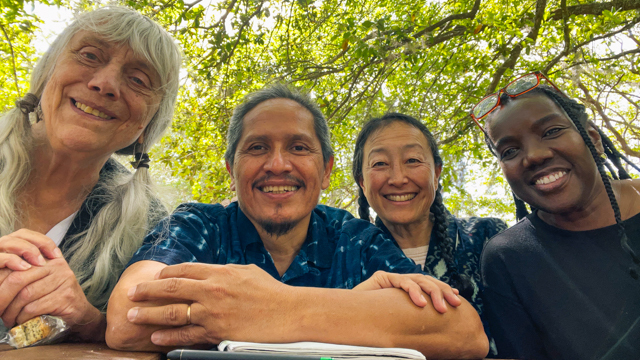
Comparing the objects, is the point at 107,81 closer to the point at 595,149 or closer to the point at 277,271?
the point at 277,271

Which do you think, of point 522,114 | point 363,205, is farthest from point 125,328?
point 522,114

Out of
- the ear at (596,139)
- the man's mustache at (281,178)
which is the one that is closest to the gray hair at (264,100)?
the man's mustache at (281,178)

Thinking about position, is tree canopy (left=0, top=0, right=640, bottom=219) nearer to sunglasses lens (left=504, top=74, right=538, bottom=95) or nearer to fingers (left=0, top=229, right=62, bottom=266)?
sunglasses lens (left=504, top=74, right=538, bottom=95)

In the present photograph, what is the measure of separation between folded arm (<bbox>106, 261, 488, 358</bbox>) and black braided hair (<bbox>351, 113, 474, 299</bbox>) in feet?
2.77

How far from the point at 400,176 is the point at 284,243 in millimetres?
854

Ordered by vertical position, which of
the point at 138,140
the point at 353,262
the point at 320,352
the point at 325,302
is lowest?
the point at 320,352

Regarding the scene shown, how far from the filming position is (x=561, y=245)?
1.88m

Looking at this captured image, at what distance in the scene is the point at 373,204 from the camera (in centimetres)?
246

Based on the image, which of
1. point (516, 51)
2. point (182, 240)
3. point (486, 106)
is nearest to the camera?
point (182, 240)

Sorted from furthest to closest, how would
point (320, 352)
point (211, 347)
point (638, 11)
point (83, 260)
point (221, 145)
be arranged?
point (221, 145)
point (638, 11)
point (83, 260)
point (211, 347)
point (320, 352)

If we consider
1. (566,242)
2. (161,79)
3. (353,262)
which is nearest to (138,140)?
(161,79)

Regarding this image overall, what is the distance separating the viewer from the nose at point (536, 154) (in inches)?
72.8

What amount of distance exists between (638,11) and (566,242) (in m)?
4.33

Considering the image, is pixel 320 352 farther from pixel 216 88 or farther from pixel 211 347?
pixel 216 88
